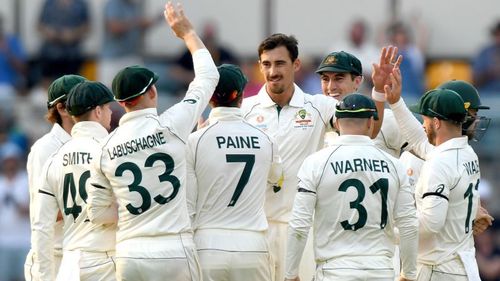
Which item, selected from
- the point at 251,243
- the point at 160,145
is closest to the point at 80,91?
the point at 160,145

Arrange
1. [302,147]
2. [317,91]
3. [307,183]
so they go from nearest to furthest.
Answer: [307,183] → [302,147] → [317,91]

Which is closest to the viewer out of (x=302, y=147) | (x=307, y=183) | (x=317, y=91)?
(x=307, y=183)

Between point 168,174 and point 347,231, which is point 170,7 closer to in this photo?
point 168,174

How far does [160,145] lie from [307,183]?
3.69ft

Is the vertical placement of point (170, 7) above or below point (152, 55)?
above

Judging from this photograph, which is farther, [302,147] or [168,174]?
[302,147]

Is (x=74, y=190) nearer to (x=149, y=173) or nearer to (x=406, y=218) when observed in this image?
(x=149, y=173)

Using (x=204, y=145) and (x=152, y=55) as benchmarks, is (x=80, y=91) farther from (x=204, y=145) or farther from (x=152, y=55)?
(x=152, y=55)

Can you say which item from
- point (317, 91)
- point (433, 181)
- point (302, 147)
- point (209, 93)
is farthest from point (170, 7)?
point (317, 91)

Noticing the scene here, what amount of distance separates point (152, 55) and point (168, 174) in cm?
879

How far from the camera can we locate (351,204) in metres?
10.2

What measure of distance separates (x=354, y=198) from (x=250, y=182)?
91cm

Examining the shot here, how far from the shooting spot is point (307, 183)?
10.3 m

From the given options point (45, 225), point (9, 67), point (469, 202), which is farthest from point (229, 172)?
point (9, 67)
